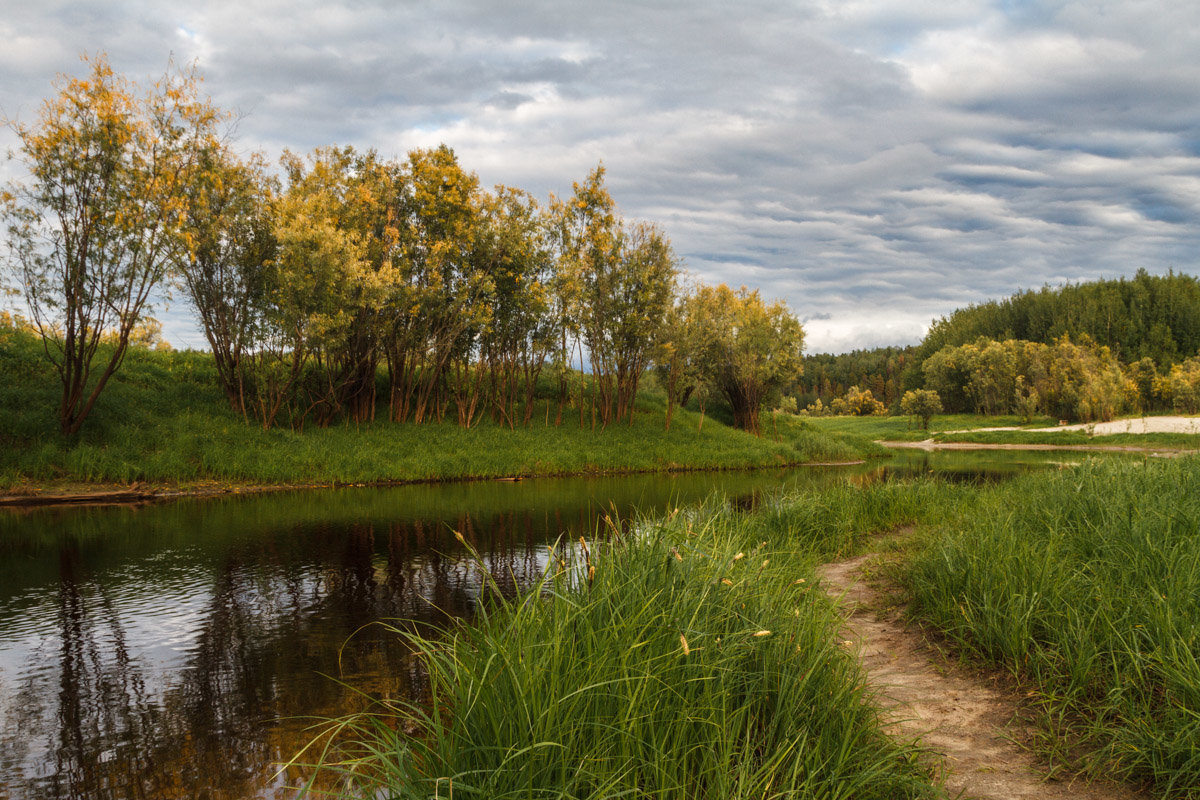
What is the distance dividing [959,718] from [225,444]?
22093 mm

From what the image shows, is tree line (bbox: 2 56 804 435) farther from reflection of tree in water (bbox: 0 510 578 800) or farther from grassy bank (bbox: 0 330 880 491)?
reflection of tree in water (bbox: 0 510 578 800)

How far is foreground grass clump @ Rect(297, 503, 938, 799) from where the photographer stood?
284 cm

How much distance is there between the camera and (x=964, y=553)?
21.4ft

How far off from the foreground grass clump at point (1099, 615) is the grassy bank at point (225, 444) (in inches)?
764

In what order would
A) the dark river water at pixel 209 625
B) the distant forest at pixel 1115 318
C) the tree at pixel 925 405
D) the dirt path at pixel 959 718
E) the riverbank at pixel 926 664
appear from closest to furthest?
the riverbank at pixel 926 664 < the dirt path at pixel 959 718 < the dark river water at pixel 209 625 < the tree at pixel 925 405 < the distant forest at pixel 1115 318

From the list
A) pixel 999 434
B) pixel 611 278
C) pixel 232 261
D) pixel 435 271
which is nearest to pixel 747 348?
pixel 611 278

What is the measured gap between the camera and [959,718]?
15.1 ft

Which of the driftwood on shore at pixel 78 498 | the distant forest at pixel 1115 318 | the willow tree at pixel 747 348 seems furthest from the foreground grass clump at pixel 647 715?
the distant forest at pixel 1115 318

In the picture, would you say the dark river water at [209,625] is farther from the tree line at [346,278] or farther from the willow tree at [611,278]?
the willow tree at [611,278]

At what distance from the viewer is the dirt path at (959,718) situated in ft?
12.1

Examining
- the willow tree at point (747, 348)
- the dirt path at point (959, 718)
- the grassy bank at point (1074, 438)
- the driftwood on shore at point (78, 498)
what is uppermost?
the willow tree at point (747, 348)

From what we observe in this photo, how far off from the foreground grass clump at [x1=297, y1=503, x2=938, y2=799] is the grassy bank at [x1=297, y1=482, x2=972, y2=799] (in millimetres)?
13

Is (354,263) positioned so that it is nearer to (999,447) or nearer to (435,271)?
(435,271)

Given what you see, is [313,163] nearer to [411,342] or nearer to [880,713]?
[411,342]
